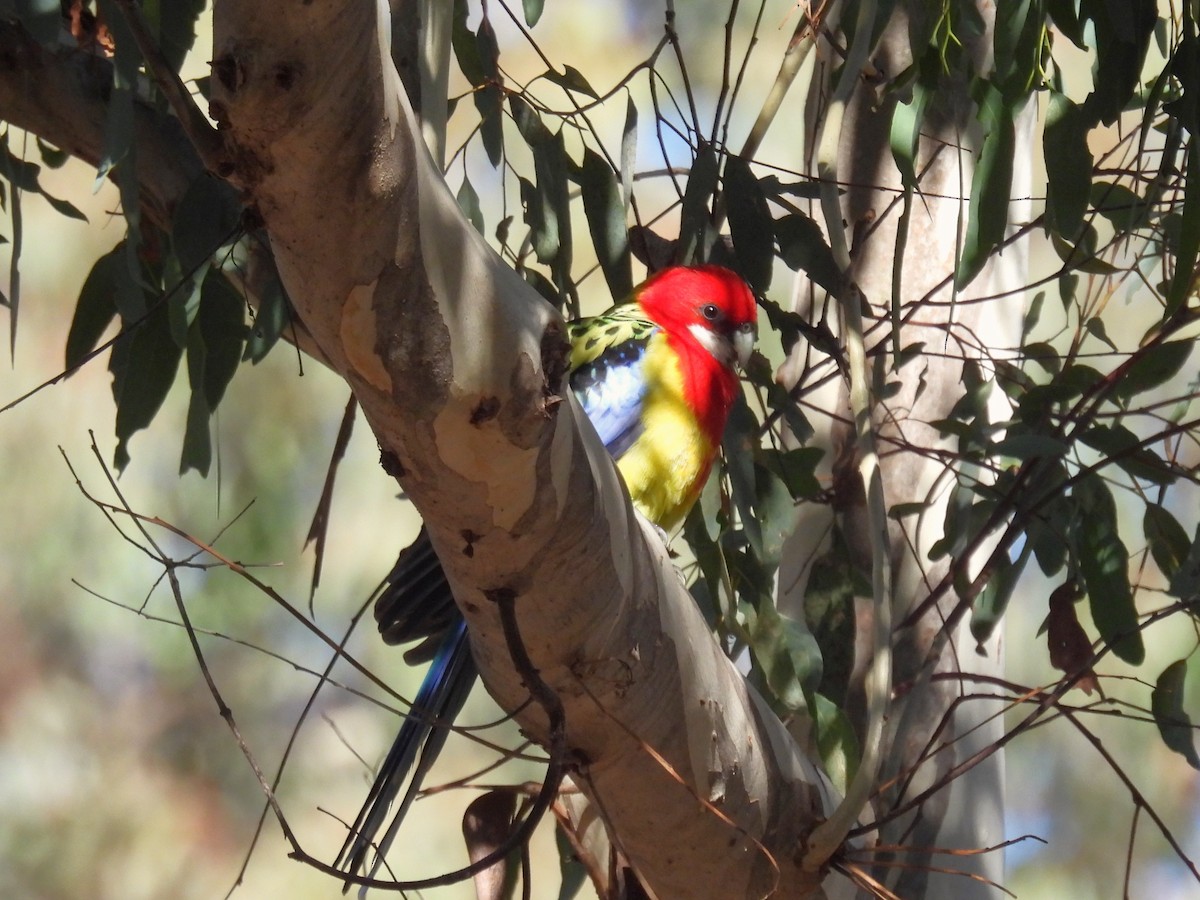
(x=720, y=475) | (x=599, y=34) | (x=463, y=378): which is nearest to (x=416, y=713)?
(x=720, y=475)

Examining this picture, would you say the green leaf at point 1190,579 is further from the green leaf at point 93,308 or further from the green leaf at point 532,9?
the green leaf at point 93,308

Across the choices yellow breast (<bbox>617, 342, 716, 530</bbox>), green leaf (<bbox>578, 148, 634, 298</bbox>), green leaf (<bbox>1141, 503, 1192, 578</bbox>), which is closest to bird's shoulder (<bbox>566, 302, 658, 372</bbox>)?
yellow breast (<bbox>617, 342, 716, 530</bbox>)

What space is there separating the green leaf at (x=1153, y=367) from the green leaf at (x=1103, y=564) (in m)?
0.14

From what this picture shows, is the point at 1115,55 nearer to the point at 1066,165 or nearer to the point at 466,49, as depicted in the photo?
the point at 1066,165

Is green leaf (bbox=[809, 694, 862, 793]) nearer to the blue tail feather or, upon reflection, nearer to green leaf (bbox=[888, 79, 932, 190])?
the blue tail feather

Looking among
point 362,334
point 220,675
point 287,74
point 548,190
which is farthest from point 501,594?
point 220,675

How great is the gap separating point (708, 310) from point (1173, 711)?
0.87m

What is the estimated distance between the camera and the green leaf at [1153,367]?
1807 millimetres

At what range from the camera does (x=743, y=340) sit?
2020mm

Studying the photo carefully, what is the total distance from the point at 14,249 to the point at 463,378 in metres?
0.97

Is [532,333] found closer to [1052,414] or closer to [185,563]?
[185,563]

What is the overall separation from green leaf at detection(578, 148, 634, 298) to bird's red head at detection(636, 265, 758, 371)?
0.92 feet

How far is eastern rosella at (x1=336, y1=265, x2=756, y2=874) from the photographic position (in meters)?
1.49

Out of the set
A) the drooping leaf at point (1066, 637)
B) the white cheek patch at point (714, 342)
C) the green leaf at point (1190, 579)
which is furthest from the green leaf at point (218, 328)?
the green leaf at point (1190, 579)
